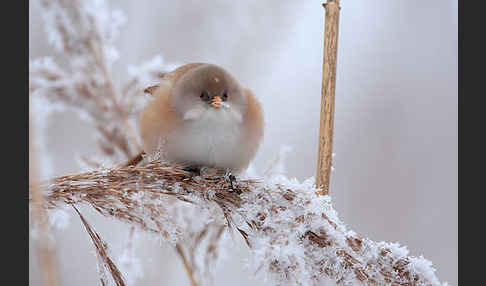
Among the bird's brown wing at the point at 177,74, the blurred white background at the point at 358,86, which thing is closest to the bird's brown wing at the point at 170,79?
the bird's brown wing at the point at 177,74

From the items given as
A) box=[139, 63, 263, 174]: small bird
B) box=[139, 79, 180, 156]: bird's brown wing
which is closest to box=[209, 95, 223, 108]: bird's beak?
box=[139, 63, 263, 174]: small bird

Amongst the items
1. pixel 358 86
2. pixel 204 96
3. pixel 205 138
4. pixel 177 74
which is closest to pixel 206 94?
pixel 204 96

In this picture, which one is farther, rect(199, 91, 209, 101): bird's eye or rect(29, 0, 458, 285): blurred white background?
rect(29, 0, 458, 285): blurred white background

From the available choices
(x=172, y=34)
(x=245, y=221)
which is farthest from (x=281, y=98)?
(x=245, y=221)

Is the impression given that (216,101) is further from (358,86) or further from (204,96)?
(358,86)

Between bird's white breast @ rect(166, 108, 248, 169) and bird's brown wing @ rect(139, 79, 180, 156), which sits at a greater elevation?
bird's brown wing @ rect(139, 79, 180, 156)

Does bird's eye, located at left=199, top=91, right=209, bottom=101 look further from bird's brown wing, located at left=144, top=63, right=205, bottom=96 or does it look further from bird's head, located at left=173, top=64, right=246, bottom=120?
bird's brown wing, located at left=144, top=63, right=205, bottom=96
